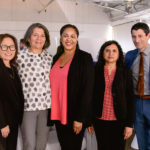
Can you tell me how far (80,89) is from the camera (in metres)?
1.75

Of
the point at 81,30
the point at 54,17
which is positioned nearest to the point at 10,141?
the point at 54,17

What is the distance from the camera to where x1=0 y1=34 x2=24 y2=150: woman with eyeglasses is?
1.65 metres

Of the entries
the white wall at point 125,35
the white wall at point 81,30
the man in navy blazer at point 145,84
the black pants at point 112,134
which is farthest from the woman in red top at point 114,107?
the white wall at point 125,35

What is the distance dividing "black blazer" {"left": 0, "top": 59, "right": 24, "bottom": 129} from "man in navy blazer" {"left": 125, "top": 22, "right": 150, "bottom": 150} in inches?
45.6

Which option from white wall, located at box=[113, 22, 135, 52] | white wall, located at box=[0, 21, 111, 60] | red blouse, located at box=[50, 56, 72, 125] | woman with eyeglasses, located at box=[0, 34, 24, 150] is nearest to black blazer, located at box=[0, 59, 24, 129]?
woman with eyeglasses, located at box=[0, 34, 24, 150]

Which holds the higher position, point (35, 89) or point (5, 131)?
point (35, 89)

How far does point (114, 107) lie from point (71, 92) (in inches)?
17.4

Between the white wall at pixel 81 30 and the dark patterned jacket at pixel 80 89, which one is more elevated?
the white wall at pixel 81 30

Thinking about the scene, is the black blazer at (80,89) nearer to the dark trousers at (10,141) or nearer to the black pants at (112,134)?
the black pants at (112,134)

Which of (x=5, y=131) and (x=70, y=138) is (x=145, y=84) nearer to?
(x=70, y=138)

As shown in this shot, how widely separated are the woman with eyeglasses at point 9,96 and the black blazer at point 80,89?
0.45m

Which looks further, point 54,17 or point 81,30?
point 81,30

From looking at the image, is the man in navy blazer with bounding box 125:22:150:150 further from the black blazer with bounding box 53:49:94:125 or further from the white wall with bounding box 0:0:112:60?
the white wall with bounding box 0:0:112:60

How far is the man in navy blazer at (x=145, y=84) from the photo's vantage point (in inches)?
76.4
